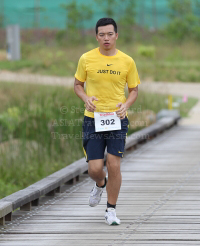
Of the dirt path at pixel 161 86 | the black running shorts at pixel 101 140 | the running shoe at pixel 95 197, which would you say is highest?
the black running shorts at pixel 101 140

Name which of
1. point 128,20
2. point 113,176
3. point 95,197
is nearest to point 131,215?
point 95,197

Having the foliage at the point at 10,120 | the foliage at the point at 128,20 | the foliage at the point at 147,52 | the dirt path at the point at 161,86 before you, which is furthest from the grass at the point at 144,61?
the foliage at the point at 10,120

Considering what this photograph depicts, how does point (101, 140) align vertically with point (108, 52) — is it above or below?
below

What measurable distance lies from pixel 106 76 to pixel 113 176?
94 cm

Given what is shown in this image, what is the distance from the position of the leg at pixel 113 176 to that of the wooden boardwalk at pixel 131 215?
0.29 m

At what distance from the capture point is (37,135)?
10234mm

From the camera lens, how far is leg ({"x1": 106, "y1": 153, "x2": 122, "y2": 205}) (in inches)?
204

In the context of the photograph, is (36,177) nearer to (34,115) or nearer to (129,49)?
(34,115)

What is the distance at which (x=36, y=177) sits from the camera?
877 cm

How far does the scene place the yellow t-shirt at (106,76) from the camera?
5059 mm

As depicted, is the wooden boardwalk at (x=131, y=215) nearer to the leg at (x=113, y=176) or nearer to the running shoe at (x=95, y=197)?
the running shoe at (x=95, y=197)

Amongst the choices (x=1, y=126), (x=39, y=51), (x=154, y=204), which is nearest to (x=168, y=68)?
(x=39, y=51)

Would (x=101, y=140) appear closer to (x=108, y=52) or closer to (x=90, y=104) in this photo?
(x=90, y=104)

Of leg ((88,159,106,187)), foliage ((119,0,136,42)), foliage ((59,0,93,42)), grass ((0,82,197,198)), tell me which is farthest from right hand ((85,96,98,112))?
foliage ((59,0,93,42))
